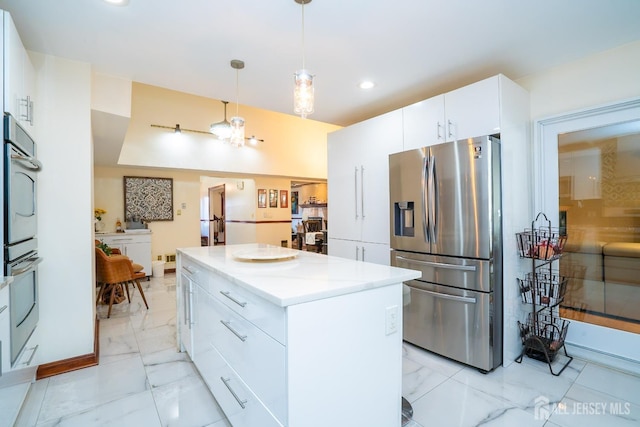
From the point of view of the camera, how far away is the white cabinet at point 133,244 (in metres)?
5.00

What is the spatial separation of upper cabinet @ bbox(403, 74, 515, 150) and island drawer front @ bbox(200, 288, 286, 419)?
2.12 metres

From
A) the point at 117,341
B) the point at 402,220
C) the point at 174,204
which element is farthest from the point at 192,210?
the point at 402,220

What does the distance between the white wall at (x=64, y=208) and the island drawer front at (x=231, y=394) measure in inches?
45.7

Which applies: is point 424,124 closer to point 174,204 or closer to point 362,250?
point 362,250

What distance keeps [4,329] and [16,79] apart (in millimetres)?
1332

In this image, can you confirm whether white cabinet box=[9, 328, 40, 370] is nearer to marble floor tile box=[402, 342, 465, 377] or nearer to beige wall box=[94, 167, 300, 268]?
marble floor tile box=[402, 342, 465, 377]

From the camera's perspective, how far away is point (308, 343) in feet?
3.84

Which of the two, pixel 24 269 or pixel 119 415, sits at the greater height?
pixel 24 269

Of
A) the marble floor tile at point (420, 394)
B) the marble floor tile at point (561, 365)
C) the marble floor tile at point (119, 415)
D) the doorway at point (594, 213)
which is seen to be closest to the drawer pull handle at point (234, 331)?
the marble floor tile at point (420, 394)

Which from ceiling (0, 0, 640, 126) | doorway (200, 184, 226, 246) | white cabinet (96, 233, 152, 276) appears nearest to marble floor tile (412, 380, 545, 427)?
ceiling (0, 0, 640, 126)

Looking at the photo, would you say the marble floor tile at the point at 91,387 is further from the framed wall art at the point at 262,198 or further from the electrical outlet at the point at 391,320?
the framed wall art at the point at 262,198

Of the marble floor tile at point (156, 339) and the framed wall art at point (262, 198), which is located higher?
the framed wall art at point (262, 198)

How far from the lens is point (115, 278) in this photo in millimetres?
3438

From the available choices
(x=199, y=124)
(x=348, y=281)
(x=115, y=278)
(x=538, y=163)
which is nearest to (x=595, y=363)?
(x=538, y=163)
